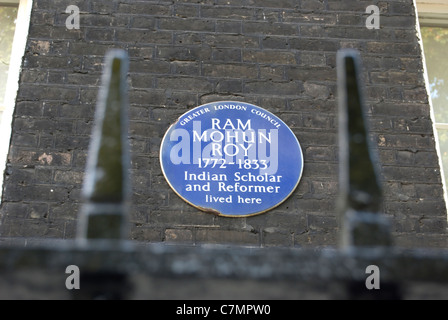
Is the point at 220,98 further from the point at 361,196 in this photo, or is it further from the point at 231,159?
the point at 361,196

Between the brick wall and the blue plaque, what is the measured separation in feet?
0.21

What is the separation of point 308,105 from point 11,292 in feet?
9.22

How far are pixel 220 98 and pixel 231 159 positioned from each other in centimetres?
45

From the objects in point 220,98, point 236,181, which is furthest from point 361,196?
point 220,98

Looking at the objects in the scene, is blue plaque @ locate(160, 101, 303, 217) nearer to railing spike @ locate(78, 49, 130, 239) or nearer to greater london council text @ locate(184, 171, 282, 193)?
greater london council text @ locate(184, 171, 282, 193)

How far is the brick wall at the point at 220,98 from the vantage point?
11.1ft

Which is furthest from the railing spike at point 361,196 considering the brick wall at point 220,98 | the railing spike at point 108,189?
the brick wall at point 220,98

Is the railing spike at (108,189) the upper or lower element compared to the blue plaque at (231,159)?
lower

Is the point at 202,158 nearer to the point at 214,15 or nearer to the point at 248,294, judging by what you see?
the point at 214,15

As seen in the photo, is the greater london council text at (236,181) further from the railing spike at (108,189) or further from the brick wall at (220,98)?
the railing spike at (108,189)

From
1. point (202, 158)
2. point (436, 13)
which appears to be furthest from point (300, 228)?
point (436, 13)

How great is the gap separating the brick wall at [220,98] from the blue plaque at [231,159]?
6 centimetres

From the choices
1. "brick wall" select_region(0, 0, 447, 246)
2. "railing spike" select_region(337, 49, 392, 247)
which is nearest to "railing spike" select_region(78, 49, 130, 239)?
"railing spike" select_region(337, 49, 392, 247)

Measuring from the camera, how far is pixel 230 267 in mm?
1200
